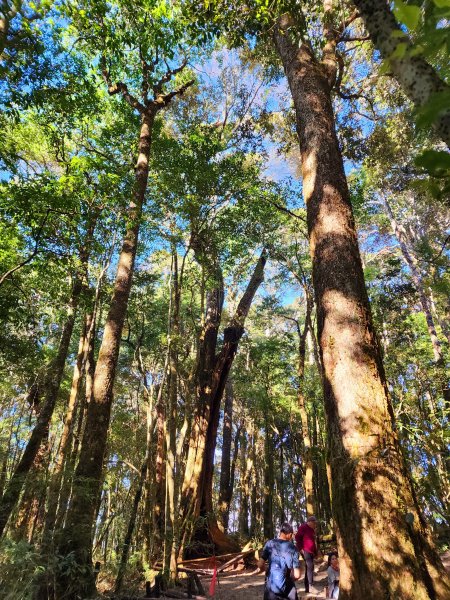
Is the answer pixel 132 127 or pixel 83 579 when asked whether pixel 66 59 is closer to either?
pixel 132 127

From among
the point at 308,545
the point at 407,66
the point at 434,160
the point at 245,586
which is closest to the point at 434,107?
the point at 434,160

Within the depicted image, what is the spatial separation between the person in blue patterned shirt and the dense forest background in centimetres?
154

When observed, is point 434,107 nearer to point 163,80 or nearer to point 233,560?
point 163,80

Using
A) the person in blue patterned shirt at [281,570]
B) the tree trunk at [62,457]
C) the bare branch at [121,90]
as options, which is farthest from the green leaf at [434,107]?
the bare branch at [121,90]

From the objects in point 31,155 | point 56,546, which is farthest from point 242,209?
point 56,546

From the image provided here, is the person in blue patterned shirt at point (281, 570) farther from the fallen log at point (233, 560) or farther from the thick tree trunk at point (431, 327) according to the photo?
the thick tree trunk at point (431, 327)

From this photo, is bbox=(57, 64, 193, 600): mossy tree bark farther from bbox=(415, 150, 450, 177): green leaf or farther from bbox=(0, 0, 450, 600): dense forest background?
bbox=(415, 150, 450, 177): green leaf

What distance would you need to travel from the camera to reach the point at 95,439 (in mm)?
5410

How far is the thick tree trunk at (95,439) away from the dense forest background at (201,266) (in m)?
0.03

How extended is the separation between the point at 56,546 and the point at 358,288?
443 centimetres

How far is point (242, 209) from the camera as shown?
37.0 feet

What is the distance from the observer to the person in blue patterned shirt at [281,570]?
3.95m

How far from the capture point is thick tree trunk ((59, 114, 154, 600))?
449 cm

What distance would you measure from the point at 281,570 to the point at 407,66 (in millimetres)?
4540
